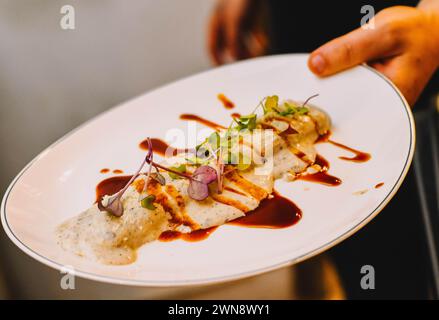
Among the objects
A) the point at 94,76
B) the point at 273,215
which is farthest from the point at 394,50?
the point at 94,76

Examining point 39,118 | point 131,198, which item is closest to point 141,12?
point 39,118

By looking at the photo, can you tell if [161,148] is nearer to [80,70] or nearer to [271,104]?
[271,104]

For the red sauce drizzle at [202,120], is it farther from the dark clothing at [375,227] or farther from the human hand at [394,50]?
the dark clothing at [375,227]

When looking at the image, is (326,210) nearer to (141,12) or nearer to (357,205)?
(357,205)

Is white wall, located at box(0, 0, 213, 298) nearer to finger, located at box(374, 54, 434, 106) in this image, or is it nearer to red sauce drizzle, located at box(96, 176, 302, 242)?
finger, located at box(374, 54, 434, 106)

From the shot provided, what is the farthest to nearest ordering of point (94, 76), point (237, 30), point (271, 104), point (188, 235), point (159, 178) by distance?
point (94, 76) < point (237, 30) < point (271, 104) < point (159, 178) < point (188, 235)

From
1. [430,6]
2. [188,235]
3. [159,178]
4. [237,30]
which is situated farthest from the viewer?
[237,30]
